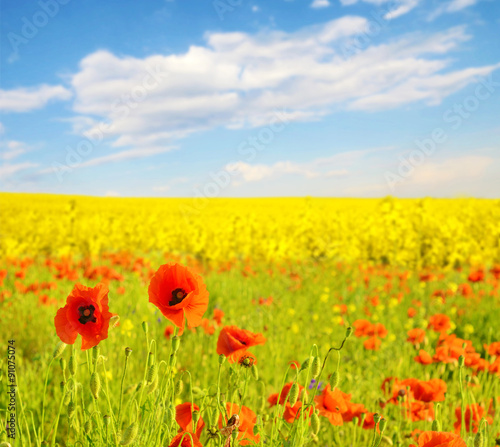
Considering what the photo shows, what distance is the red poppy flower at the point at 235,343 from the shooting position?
1199 mm

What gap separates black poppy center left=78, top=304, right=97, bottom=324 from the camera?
3.67ft

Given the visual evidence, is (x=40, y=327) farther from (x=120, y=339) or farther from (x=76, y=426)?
(x=76, y=426)

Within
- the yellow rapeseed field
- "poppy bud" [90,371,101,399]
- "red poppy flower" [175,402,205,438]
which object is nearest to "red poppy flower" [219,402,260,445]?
"red poppy flower" [175,402,205,438]

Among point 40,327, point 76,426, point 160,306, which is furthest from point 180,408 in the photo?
point 40,327

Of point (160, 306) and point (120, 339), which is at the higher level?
point (160, 306)

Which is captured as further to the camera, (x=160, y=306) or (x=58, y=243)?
(x=58, y=243)

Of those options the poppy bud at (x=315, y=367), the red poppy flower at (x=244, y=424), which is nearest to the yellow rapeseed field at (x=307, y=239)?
the red poppy flower at (x=244, y=424)

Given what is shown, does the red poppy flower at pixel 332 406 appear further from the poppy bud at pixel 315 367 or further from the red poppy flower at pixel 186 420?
the red poppy flower at pixel 186 420

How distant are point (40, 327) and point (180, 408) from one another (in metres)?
2.83

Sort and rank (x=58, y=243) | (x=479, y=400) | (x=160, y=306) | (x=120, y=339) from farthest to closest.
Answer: (x=58, y=243) < (x=120, y=339) < (x=479, y=400) < (x=160, y=306)

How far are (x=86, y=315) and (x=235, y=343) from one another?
0.41m

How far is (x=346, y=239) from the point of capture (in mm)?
11773

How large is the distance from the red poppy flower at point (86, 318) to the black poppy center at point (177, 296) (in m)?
0.16

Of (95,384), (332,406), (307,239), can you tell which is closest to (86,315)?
(95,384)
